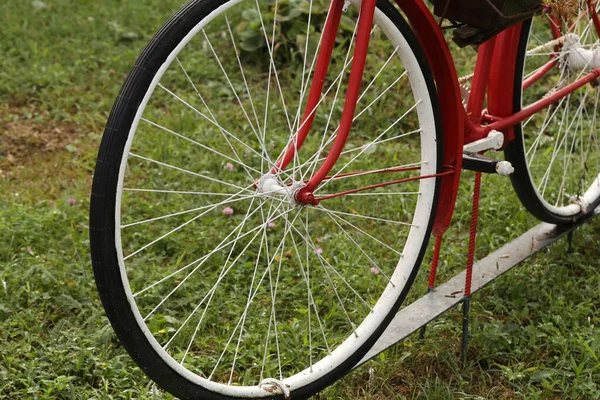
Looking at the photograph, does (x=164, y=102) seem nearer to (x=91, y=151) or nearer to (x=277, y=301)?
(x=91, y=151)

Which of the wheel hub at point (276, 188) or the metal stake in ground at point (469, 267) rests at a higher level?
the wheel hub at point (276, 188)

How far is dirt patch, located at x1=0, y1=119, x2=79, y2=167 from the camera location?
13.2ft

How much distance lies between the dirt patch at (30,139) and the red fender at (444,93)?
85.7 inches

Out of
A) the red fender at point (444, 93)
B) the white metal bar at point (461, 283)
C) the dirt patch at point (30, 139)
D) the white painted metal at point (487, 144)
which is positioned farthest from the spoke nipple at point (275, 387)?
the dirt patch at point (30, 139)

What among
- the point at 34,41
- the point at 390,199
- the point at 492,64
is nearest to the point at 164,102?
the point at 34,41

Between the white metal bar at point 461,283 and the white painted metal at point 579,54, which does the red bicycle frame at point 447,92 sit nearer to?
the white painted metal at point 579,54

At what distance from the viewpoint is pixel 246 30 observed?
4.86 metres

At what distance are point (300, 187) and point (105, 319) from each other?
978mm

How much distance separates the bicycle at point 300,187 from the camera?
6.82 ft

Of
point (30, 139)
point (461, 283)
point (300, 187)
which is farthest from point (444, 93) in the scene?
point (30, 139)

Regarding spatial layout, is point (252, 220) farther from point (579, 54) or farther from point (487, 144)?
point (579, 54)

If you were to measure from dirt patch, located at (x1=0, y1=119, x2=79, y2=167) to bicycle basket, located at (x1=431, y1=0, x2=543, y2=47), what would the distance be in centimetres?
231

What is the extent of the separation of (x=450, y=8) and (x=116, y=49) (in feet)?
9.99

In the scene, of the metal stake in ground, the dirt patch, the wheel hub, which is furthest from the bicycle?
the dirt patch
